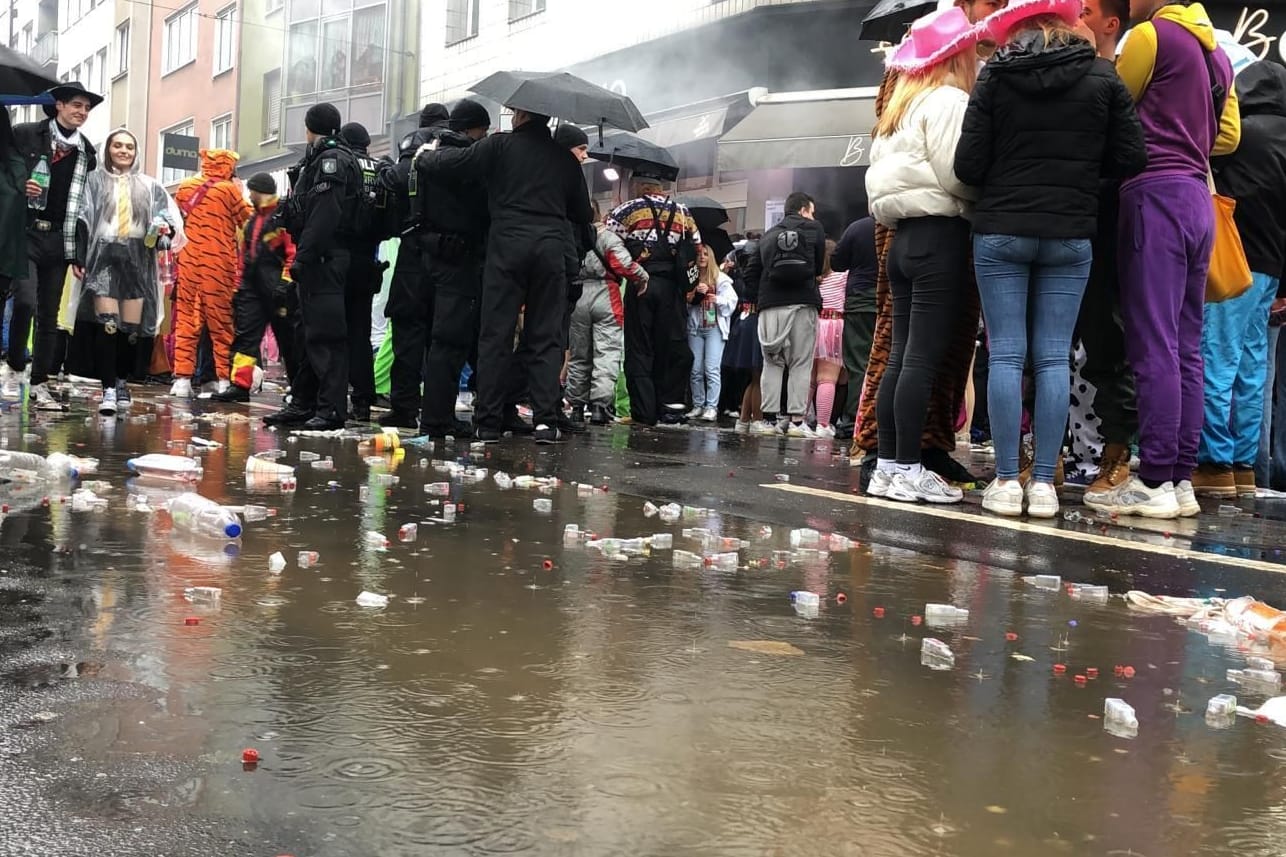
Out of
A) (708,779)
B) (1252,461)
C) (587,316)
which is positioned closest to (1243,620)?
(708,779)

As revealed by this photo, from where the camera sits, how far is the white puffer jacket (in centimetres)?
561

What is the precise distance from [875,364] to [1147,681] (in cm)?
423

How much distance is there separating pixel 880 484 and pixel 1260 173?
7.95 ft

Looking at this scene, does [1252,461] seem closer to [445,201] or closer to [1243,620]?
[1243,620]

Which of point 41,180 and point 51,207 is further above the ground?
point 41,180

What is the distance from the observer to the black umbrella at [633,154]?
1192cm

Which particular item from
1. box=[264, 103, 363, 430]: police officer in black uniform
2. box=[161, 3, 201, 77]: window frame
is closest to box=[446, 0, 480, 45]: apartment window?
box=[161, 3, 201, 77]: window frame

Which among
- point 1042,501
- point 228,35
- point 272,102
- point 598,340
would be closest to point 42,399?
point 598,340

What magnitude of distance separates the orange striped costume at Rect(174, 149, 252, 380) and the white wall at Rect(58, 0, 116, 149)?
38.0 metres

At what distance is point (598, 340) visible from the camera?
11.1 metres

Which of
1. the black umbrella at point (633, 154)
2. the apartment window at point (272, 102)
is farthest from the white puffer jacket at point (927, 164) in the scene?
the apartment window at point (272, 102)

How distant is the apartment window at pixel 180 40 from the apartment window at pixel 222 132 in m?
2.77

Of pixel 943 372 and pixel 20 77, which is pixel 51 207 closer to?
pixel 20 77

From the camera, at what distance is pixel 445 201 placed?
327 inches
